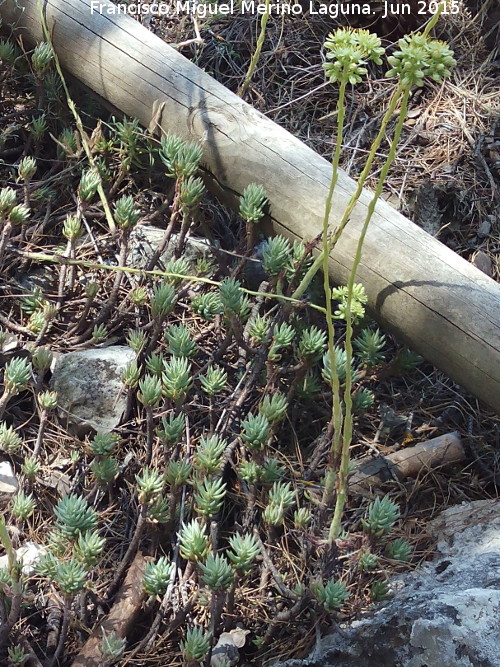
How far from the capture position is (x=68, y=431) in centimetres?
269

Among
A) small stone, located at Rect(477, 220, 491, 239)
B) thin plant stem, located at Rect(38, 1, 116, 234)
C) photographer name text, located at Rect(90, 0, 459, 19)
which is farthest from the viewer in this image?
photographer name text, located at Rect(90, 0, 459, 19)

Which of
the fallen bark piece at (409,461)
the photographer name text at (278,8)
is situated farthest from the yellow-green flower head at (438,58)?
the photographer name text at (278,8)

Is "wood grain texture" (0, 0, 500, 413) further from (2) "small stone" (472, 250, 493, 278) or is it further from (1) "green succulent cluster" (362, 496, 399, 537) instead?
(1) "green succulent cluster" (362, 496, 399, 537)

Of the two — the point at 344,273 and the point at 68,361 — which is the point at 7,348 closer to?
the point at 68,361

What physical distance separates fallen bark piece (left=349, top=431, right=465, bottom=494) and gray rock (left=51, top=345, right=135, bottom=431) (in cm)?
94

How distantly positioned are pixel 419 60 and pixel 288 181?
1466 millimetres

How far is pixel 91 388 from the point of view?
2.68 m

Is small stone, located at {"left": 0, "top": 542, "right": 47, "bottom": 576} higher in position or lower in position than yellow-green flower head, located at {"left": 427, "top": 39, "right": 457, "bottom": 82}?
lower

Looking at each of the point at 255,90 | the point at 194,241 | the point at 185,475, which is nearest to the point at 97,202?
the point at 194,241

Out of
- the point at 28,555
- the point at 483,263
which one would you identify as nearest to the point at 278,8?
the point at 483,263

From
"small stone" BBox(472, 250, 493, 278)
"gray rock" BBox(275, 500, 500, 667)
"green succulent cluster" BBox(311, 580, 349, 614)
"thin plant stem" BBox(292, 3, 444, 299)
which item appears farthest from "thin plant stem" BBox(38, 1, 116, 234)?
"gray rock" BBox(275, 500, 500, 667)

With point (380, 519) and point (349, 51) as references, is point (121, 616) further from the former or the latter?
point (349, 51)

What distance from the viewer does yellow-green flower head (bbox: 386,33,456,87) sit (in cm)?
154

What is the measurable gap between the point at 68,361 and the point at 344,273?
115cm
